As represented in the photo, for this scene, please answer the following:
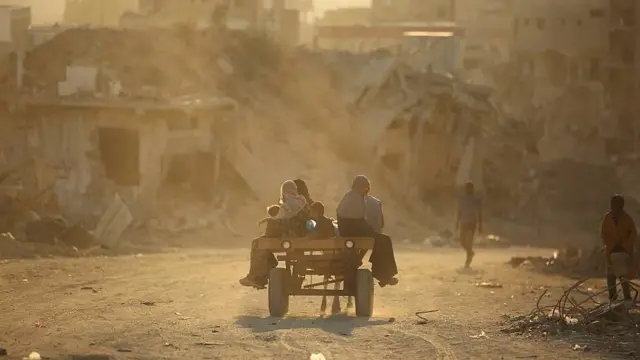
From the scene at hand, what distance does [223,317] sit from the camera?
13438 mm

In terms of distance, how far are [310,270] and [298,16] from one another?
41.3 metres

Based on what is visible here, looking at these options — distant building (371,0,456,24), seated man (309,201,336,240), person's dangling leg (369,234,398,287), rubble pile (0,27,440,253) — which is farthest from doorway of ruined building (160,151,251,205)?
distant building (371,0,456,24)

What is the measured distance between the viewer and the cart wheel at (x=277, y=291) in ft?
43.2

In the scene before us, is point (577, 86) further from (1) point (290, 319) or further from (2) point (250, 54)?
(1) point (290, 319)

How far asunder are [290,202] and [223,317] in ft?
5.21

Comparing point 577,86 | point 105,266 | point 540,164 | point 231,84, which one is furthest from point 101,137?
point 577,86

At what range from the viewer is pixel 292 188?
13.8 meters

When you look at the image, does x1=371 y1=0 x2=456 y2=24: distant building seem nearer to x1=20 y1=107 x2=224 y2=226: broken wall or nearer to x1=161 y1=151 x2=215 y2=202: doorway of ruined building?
x1=161 y1=151 x2=215 y2=202: doorway of ruined building

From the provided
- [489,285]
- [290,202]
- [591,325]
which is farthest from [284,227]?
[489,285]

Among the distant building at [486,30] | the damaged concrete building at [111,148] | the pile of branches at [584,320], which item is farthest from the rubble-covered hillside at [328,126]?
the pile of branches at [584,320]

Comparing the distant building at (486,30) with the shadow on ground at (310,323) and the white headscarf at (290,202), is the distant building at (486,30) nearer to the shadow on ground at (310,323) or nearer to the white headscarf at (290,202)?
the white headscarf at (290,202)

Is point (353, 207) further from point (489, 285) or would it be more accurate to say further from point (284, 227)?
point (489, 285)

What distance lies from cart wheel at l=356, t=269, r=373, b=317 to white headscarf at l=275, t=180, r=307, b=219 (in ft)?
3.73

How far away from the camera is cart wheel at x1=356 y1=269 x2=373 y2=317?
13.1 metres
